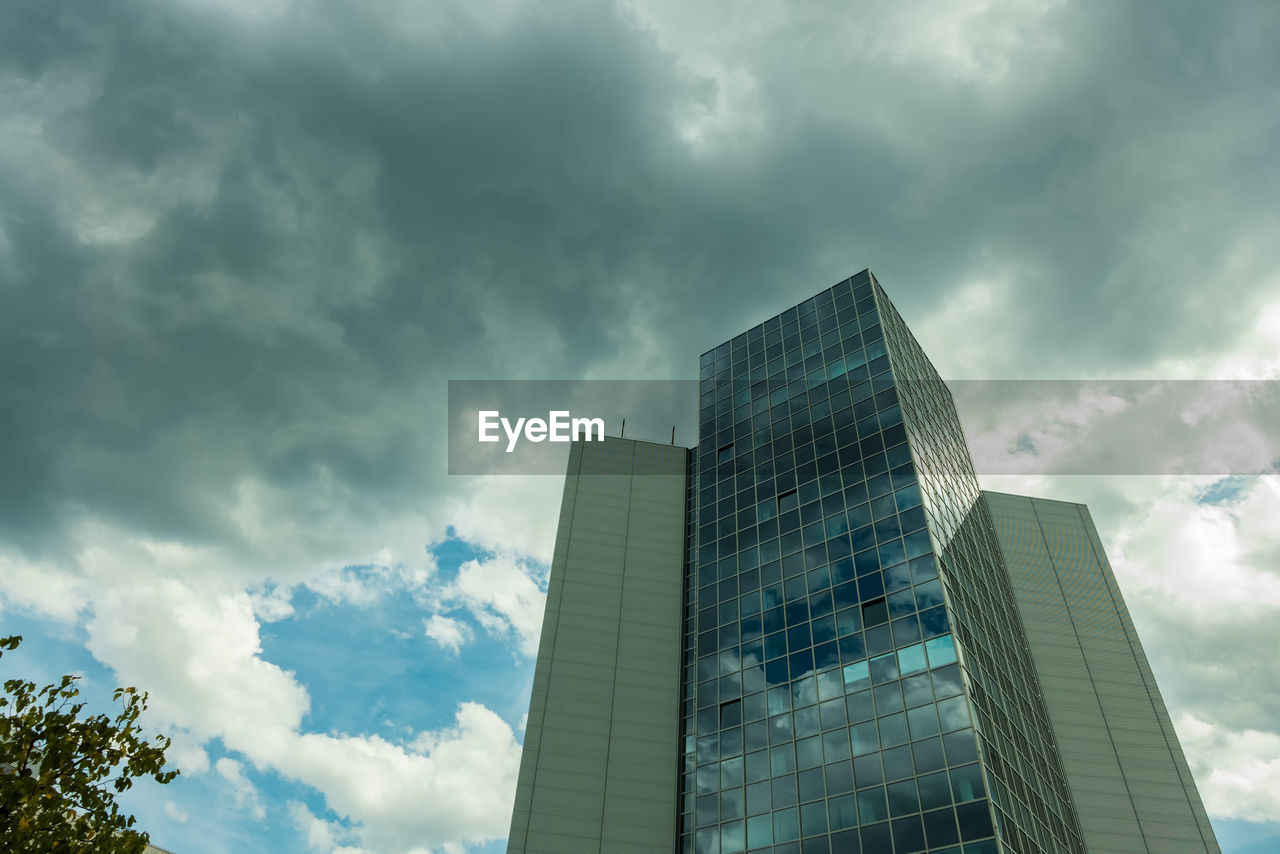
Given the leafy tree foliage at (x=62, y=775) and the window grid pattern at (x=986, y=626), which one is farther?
the window grid pattern at (x=986, y=626)

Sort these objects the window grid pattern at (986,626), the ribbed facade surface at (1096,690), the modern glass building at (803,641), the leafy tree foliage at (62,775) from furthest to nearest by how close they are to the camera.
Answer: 1. the ribbed facade surface at (1096,690)
2. the window grid pattern at (986,626)
3. the modern glass building at (803,641)
4. the leafy tree foliage at (62,775)

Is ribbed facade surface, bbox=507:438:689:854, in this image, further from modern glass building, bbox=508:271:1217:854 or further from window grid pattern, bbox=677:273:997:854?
window grid pattern, bbox=677:273:997:854

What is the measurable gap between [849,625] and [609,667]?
25065 millimetres

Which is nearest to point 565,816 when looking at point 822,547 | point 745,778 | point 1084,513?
point 745,778

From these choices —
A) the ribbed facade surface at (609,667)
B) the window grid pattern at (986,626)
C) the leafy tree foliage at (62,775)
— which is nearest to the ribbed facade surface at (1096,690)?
the window grid pattern at (986,626)

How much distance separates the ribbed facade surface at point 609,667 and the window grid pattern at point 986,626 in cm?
2516

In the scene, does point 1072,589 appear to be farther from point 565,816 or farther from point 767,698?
point 565,816

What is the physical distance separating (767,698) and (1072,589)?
4771 centimetres

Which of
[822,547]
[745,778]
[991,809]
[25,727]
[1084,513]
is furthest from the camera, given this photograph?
[1084,513]

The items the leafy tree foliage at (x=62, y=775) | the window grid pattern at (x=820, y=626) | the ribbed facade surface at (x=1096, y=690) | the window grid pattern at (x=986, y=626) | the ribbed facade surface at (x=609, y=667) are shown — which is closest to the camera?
the leafy tree foliage at (x=62, y=775)

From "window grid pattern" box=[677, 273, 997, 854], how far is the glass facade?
133mm

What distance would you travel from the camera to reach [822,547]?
61.8 metres

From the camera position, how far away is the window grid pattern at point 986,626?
4891 cm

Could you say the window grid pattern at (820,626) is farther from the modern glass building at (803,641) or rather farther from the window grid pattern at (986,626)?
the window grid pattern at (986,626)
